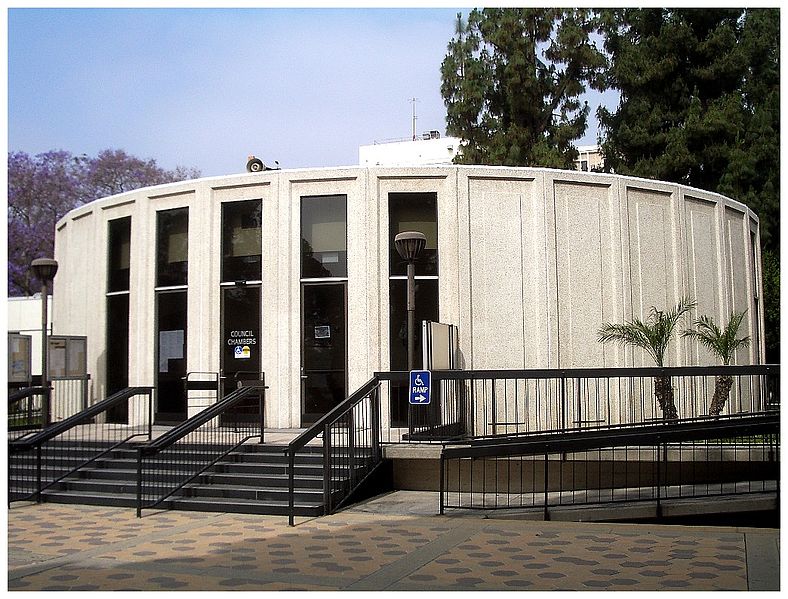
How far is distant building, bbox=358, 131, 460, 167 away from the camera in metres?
55.4

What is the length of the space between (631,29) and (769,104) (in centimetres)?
574

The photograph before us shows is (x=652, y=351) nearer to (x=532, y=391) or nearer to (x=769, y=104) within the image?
(x=532, y=391)

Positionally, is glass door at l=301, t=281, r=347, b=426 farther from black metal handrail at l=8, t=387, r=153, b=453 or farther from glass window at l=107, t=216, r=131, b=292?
glass window at l=107, t=216, r=131, b=292

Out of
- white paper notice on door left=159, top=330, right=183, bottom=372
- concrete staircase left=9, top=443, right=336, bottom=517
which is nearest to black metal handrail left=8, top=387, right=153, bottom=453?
concrete staircase left=9, top=443, right=336, bottom=517

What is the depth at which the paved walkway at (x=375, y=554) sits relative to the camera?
24.6 ft

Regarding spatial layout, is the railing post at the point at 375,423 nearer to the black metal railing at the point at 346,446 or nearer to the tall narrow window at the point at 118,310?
the black metal railing at the point at 346,446

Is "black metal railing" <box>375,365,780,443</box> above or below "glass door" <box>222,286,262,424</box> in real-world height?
below

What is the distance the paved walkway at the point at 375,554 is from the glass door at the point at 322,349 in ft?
15.9

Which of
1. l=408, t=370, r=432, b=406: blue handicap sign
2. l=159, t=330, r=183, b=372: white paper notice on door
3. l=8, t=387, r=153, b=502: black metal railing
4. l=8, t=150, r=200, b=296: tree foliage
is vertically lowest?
l=8, t=387, r=153, b=502: black metal railing

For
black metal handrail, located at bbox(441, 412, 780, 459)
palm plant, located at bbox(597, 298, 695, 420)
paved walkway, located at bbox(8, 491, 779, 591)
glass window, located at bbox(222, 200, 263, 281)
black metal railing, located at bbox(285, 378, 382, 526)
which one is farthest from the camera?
glass window, located at bbox(222, 200, 263, 281)

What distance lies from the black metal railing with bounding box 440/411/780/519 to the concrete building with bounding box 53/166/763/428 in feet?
8.89

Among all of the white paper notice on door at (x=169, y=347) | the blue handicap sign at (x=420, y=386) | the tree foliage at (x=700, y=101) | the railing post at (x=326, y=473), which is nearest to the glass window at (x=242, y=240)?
the white paper notice on door at (x=169, y=347)

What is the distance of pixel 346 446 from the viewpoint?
12406mm

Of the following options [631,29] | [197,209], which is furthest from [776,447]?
[631,29]
